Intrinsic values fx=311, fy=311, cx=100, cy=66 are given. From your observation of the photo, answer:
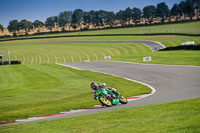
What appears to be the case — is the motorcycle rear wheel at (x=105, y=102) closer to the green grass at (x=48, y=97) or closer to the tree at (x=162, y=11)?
the green grass at (x=48, y=97)

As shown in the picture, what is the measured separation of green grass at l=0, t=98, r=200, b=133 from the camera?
8406mm

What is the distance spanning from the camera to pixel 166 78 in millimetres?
23875

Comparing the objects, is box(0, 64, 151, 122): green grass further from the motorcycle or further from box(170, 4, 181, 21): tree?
box(170, 4, 181, 21): tree

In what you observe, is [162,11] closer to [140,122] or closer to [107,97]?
[107,97]

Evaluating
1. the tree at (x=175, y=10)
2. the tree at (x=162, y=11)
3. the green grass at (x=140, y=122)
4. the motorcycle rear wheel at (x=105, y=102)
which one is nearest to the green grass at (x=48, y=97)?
the motorcycle rear wheel at (x=105, y=102)

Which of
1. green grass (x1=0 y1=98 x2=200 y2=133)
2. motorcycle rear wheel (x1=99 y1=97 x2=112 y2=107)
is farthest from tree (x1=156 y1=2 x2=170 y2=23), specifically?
green grass (x1=0 y1=98 x2=200 y2=133)

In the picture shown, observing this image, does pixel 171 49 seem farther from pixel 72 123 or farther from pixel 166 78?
pixel 72 123

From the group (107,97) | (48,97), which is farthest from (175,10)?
(107,97)

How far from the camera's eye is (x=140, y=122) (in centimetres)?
948

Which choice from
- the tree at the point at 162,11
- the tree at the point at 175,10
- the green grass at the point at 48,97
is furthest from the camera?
the tree at the point at 162,11

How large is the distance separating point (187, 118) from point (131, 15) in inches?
7422

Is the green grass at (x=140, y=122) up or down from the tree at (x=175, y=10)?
down

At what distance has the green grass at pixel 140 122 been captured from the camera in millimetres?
8406

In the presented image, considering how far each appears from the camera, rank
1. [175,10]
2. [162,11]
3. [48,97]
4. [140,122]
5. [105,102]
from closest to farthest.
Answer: [140,122] < [105,102] < [48,97] < [175,10] < [162,11]
